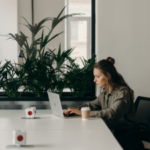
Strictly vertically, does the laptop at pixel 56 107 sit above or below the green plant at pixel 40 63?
below

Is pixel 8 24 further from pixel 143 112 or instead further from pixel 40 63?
pixel 143 112

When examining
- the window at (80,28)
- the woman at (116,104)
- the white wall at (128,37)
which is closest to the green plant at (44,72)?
the window at (80,28)

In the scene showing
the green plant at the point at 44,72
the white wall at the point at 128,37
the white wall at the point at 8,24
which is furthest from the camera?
the white wall at the point at 8,24

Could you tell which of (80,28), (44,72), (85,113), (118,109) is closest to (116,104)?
(118,109)

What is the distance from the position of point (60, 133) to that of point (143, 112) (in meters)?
1.08

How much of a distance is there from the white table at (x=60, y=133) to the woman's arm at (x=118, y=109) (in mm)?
69

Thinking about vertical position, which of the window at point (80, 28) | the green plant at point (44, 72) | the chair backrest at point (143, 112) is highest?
the window at point (80, 28)

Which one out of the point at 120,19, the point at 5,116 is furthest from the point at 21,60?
the point at 120,19

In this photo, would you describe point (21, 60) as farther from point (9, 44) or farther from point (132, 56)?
point (132, 56)

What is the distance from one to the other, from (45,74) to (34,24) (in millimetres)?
832

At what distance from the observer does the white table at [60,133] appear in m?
1.42

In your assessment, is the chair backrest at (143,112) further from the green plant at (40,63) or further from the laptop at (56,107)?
the green plant at (40,63)

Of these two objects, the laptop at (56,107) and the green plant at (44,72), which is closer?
the laptop at (56,107)

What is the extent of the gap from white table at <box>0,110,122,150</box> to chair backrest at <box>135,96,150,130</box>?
0.51 meters
